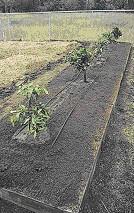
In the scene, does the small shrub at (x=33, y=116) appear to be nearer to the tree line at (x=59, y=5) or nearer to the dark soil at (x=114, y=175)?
the dark soil at (x=114, y=175)

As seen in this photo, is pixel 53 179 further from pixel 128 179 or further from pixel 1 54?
pixel 1 54

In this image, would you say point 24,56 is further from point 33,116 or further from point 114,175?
point 114,175

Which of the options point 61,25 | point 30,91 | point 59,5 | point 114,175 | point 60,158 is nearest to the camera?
point 60,158

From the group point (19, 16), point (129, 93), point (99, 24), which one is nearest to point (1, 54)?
point (19, 16)

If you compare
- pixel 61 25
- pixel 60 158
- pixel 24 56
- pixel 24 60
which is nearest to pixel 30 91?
pixel 60 158

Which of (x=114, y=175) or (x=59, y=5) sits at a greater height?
(x=59, y=5)

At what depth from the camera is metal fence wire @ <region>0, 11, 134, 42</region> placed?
625 inches

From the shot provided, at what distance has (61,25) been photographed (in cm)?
1647

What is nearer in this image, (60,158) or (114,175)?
(60,158)

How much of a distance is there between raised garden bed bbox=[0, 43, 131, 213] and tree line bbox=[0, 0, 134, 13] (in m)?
16.7

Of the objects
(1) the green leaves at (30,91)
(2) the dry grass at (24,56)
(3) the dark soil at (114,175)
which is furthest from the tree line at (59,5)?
(1) the green leaves at (30,91)

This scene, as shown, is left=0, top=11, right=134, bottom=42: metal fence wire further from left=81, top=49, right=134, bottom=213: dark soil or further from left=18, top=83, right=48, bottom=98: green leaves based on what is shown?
left=18, top=83, right=48, bottom=98: green leaves

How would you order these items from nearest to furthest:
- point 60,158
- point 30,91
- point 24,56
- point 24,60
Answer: point 60,158
point 30,91
point 24,60
point 24,56

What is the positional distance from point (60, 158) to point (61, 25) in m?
12.6
